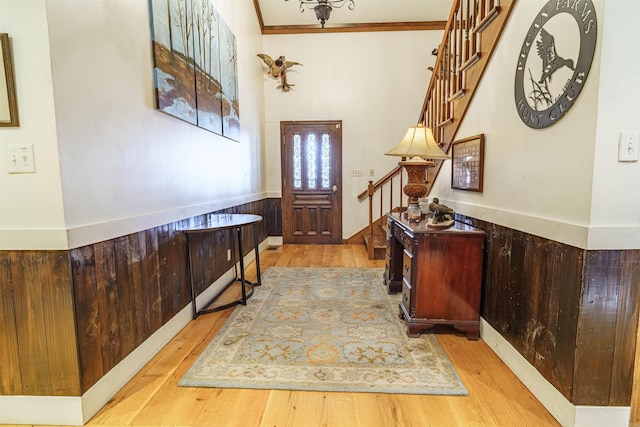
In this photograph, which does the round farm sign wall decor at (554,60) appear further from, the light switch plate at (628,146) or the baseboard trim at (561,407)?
the baseboard trim at (561,407)

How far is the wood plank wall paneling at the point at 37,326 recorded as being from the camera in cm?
140

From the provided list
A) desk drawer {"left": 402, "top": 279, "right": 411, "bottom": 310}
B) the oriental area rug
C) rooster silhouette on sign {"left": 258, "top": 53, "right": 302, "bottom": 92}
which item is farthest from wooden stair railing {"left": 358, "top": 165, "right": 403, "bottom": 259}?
rooster silhouette on sign {"left": 258, "top": 53, "right": 302, "bottom": 92}

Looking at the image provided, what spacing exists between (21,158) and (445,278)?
7.79 feet

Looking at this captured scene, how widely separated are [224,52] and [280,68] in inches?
77.4

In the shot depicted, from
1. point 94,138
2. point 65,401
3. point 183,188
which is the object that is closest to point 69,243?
point 94,138

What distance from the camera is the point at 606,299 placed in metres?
1.35

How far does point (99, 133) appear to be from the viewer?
1590 millimetres

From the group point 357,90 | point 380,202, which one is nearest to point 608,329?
point 380,202

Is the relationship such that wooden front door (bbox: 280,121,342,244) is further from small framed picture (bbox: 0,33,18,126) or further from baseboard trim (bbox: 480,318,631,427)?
small framed picture (bbox: 0,33,18,126)

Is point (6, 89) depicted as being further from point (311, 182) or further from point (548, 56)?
point (311, 182)

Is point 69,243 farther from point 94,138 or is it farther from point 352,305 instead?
point 352,305

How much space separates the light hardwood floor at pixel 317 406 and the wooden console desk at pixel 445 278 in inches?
13.6

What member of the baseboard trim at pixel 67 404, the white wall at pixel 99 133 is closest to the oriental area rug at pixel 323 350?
the baseboard trim at pixel 67 404

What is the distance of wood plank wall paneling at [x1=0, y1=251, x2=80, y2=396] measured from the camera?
1.40 metres
